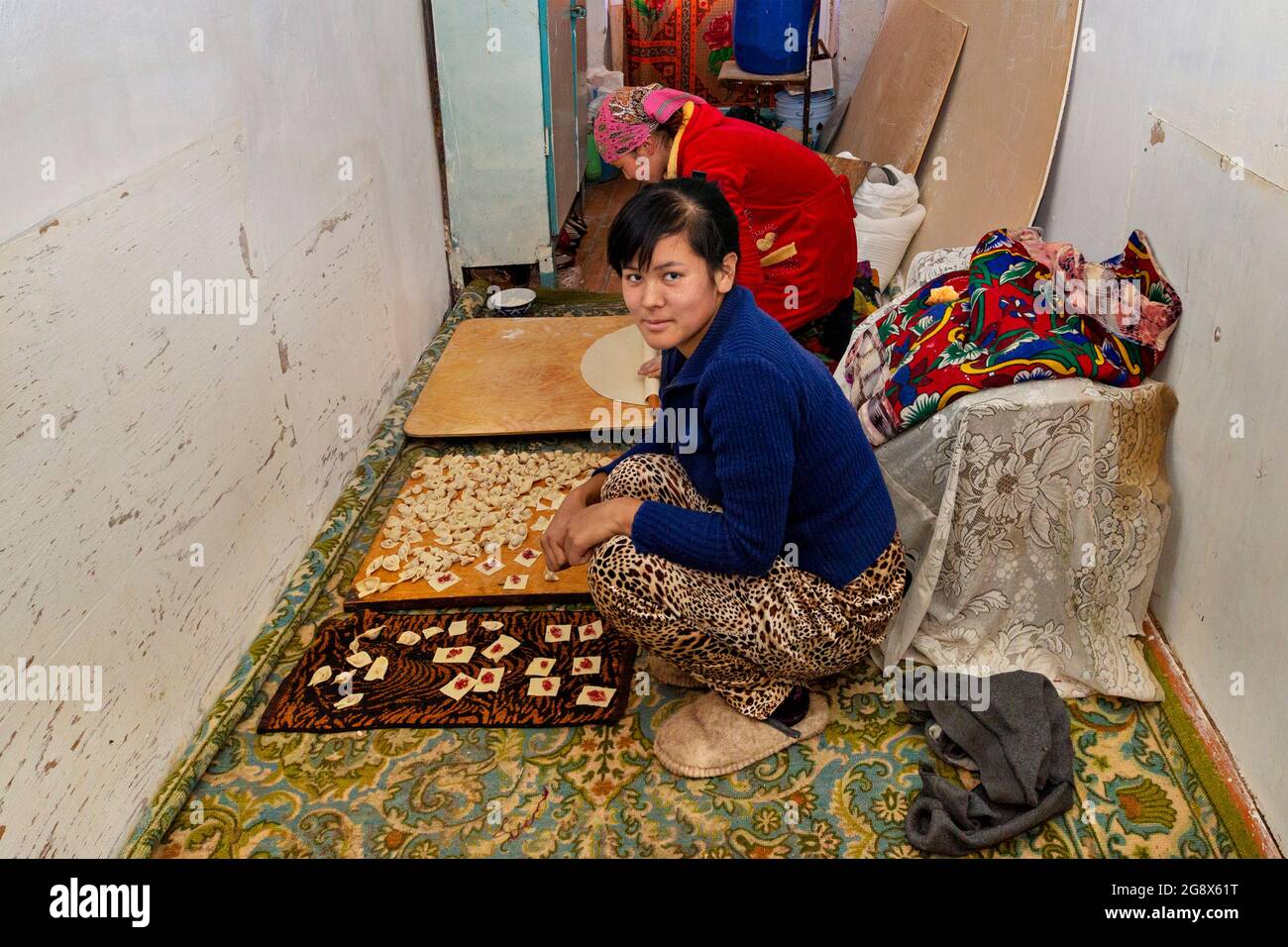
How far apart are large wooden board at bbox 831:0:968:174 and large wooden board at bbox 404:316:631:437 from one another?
5.07 feet

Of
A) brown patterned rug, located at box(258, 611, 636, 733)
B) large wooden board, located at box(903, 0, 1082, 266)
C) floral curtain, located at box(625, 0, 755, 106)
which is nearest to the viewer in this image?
brown patterned rug, located at box(258, 611, 636, 733)

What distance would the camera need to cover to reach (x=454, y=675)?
2264mm

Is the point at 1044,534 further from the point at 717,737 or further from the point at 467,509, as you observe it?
the point at 467,509

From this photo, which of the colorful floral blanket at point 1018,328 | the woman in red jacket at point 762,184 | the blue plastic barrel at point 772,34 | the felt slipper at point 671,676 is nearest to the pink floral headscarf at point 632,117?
the woman in red jacket at point 762,184

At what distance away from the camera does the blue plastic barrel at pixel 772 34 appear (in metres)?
5.50

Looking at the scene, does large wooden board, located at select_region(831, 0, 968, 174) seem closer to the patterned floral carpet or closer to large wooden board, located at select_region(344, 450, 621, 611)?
large wooden board, located at select_region(344, 450, 621, 611)

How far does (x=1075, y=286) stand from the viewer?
2.34 metres

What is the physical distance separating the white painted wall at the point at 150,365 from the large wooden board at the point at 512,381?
446mm

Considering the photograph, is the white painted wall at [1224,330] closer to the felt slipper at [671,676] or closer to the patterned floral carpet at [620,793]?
the patterned floral carpet at [620,793]

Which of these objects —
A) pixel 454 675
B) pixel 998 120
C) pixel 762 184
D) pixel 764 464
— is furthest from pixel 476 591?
pixel 998 120

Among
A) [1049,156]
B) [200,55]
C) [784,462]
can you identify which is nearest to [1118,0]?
[1049,156]

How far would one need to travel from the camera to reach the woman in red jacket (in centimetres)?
298

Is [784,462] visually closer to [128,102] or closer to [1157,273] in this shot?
[1157,273]

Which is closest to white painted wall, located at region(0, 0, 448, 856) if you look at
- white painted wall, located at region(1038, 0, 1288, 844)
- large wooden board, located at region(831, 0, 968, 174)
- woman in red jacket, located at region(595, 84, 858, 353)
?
woman in red jacket, located at region(595, 84, 858, 353)
